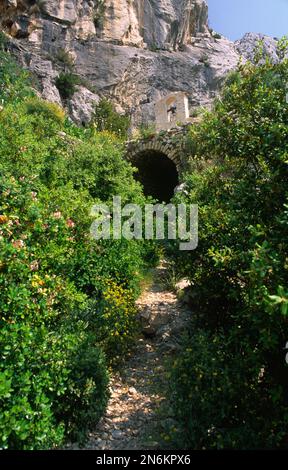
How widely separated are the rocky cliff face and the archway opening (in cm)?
768

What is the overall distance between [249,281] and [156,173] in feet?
36.7

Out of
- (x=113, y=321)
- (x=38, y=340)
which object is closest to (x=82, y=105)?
(x=113, y=321)

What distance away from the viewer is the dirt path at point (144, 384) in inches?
135

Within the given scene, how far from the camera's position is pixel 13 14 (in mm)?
19234

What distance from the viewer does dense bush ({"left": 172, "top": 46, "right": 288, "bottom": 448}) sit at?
2.60m

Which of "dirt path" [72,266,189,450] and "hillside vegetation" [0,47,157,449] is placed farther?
"dirt path" [72,266,189,450]

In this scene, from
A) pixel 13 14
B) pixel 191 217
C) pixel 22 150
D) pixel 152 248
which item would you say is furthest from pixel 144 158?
pixel 13 14

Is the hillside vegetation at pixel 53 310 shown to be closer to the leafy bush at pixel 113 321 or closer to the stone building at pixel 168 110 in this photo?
the leafy bush at pixel 113 321

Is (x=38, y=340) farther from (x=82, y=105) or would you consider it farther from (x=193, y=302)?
(x=82, y=105)

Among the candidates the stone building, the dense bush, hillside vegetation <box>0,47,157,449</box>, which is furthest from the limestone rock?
the dense bush

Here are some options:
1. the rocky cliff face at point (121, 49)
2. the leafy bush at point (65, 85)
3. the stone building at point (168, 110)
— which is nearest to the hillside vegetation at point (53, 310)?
the stone building at point (168, 110)

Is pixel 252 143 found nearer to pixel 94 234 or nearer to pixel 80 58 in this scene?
pixel 94 234

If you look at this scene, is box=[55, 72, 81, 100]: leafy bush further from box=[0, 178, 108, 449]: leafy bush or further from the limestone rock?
box=[0, 178, 108, 449]: leafy bush

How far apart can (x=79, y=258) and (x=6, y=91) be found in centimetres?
1074
